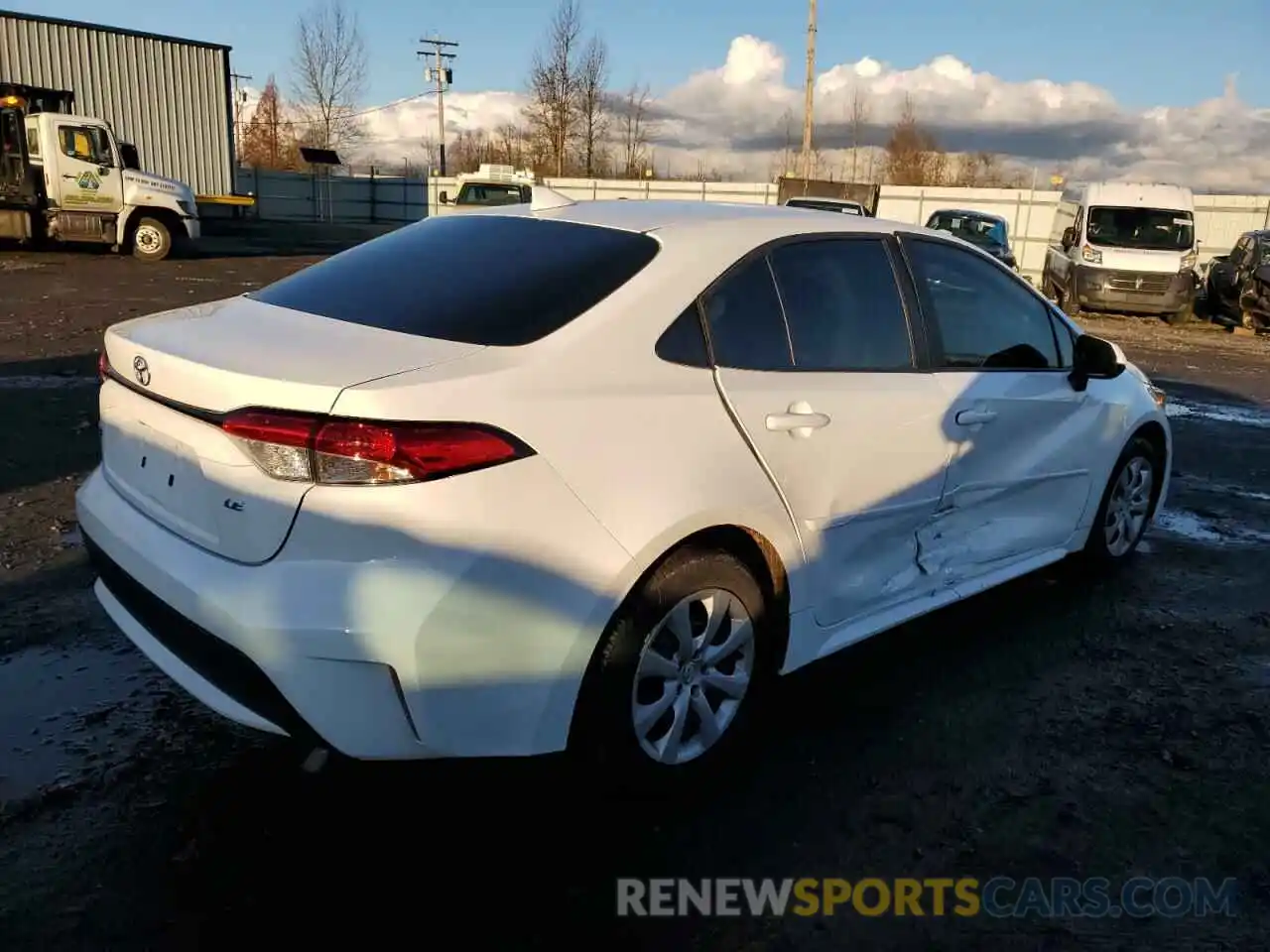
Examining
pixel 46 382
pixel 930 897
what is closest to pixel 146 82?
pixel 46 382

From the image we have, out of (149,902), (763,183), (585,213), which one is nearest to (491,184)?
(763,183)

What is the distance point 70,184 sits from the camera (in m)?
19.5

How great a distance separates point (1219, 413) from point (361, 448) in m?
9.48

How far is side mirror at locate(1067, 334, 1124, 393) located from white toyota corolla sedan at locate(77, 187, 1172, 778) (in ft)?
2.04

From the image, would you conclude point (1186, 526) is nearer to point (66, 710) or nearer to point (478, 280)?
point (478, 280)

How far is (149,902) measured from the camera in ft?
7.70

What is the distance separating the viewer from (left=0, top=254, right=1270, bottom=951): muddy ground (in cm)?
237

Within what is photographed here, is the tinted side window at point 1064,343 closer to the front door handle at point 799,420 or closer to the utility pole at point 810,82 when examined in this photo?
the front door handle at point 799,420

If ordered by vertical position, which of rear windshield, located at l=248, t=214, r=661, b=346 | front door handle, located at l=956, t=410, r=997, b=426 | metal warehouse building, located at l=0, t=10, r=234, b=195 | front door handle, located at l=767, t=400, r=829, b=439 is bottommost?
front door handle, located at l=956, t=410, r=997, b=426

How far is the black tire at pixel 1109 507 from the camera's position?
15.2 feet

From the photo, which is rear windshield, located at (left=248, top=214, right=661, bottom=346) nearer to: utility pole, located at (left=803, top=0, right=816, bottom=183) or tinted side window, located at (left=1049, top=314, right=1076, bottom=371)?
tinted side window, located at (left=1049, top=314, right=1076, bottom=371)

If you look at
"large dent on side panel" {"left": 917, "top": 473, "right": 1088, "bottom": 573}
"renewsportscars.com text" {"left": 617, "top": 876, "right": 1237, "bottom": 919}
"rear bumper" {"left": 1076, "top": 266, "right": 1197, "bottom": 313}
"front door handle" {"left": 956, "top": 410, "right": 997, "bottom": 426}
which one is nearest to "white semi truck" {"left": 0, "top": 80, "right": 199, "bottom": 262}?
"rear bumper" {"left": 1076, "top": 266, "right": 1197, "bottom": 313}

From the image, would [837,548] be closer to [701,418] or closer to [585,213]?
[701,418]

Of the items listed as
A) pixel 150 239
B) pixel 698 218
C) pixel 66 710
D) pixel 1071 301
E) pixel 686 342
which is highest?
pixel 698 218
